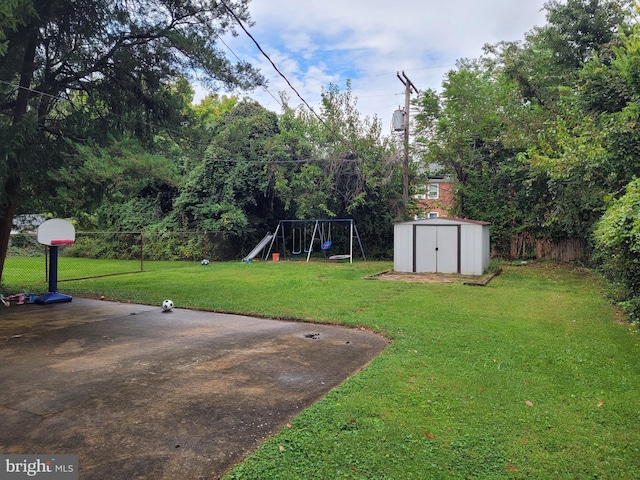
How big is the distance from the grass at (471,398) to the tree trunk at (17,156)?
3.91m

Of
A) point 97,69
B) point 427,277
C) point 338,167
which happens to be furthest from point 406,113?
point 97,69

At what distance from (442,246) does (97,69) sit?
32.9ft

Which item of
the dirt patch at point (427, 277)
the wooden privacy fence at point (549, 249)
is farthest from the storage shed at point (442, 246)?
the wooden privacy fence at point (549, 249)

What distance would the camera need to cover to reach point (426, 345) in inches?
201

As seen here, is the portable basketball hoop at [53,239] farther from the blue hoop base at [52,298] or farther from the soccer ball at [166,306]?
the soccer ball at [166,306]

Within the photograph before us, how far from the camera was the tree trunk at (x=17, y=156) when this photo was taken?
756 cm

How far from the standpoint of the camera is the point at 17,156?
7.44m

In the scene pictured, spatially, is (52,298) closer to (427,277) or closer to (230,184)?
(427,277)

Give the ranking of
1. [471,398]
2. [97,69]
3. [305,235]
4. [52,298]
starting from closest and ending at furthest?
[471,398] → [52,298] → [97,69] → [305,235]

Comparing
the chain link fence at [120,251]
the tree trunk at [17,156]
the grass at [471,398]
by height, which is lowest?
the grass at [471,398]

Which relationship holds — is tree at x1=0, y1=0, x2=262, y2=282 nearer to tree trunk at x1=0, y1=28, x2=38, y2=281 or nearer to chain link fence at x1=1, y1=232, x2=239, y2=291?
tree trunk at x1=0, y1=28, x2=38, y2=281

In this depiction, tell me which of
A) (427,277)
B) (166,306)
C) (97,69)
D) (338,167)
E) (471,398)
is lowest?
(471,398)

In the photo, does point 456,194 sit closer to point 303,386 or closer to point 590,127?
point 590,127

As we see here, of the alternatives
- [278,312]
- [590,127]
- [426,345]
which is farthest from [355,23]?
[426,345]
